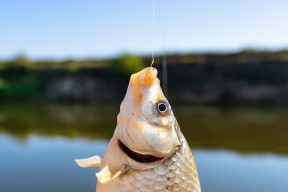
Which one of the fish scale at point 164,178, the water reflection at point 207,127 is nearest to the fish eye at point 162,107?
the fish scale at point 164,178

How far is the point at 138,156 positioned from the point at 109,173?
13cm

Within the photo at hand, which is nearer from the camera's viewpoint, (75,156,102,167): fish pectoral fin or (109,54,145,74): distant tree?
(75,156,102,167): fish pectoral fin

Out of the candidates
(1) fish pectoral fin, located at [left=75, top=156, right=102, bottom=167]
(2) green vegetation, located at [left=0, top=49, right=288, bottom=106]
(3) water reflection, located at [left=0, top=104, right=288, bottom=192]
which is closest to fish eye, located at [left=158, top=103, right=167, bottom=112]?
(1) fish pectoral fin, located at [left=75, top=156, right=102, bottom=167]

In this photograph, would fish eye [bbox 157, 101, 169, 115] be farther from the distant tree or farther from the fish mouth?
the distant tree

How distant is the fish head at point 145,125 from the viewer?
1438 mm

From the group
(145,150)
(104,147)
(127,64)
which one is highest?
(145,150)

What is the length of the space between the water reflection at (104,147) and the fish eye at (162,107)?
2.03 meters

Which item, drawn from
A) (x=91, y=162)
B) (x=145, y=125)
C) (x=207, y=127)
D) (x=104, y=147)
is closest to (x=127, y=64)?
(x=207, y=127)

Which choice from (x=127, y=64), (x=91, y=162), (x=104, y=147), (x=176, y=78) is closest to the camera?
(x=91, y=162)

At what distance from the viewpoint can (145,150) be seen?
144 cm

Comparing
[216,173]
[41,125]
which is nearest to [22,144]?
[41,125]

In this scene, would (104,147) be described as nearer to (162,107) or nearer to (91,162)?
(91,162)

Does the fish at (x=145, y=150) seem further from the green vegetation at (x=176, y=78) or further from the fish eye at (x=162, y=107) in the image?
the green vegetation at (x=176, y=78)

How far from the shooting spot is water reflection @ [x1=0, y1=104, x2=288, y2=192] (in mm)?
6828
